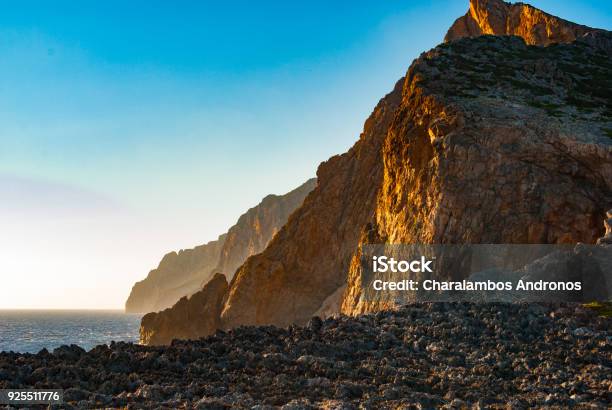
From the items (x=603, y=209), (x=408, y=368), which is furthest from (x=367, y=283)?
(x=408, y=368)

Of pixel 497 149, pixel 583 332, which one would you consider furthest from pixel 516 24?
pixel 583 332

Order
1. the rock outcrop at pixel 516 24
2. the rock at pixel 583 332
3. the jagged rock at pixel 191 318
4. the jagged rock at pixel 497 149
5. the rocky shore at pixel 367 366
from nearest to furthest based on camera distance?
the rocky shore at pixel 367 366
the rock at pixel 583 332
the jagged rock at pixel 497 149
the jagged rock at pixel 191 318
the rock outcrop at pixel 516 24

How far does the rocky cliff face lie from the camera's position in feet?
141

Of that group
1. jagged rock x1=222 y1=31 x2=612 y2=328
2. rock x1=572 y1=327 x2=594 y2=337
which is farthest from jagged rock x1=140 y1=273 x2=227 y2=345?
rock x1=572 y1=327 x2=594 y2=337

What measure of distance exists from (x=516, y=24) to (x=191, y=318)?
72.4m

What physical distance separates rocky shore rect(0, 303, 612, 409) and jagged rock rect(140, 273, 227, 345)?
6432 centimetres

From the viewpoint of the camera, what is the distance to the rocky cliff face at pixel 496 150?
141ft

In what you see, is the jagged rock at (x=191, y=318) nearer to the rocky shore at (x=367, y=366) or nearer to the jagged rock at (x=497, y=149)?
the jagged rock at (x=497, y=149)

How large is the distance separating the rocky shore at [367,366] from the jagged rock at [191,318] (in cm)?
6432

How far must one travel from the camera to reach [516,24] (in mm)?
100312

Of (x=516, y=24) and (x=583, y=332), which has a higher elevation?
(x=516, y=24)

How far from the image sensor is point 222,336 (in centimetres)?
2659

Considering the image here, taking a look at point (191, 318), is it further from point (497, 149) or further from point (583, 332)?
point (583, 332)

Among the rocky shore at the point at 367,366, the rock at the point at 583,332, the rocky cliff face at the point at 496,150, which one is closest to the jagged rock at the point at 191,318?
the rocky cliff face at the point at 496,150
